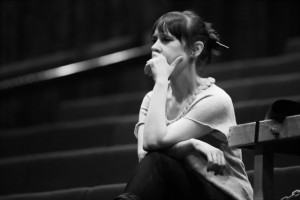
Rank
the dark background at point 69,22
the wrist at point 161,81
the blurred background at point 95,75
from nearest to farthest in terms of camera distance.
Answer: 1. the wrist at point 161,81
2. the blurred background at point 95,75
3. the dark background at point 69,22

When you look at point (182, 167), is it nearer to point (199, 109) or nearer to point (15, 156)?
point (199, 109)

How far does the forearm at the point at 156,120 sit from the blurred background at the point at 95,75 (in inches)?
14.2

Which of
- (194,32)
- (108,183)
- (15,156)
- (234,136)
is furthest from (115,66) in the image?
(234,136)

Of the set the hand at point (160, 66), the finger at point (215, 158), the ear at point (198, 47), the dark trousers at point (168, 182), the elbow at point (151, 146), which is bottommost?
the dark trousers at point (168, 182)

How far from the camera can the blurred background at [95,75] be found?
2.44 meters

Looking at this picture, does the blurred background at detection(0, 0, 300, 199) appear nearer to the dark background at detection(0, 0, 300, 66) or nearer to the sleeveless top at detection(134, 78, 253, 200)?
the dark background at detection(0, 0, 300, 66)

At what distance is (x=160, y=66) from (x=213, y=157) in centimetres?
30

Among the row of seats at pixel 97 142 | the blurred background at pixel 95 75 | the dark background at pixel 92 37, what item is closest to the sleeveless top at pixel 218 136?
the row of seats at pixel 97 142

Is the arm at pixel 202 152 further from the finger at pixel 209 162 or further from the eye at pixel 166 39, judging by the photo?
the eye at pixel 166 39

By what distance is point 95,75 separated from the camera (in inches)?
132

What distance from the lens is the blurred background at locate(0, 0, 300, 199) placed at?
2.44 metres

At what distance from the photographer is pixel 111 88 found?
11.2 feet

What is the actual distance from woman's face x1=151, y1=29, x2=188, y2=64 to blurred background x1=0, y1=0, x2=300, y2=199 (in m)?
0.42

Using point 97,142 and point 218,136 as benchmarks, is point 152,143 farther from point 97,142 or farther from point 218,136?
point 97,142
